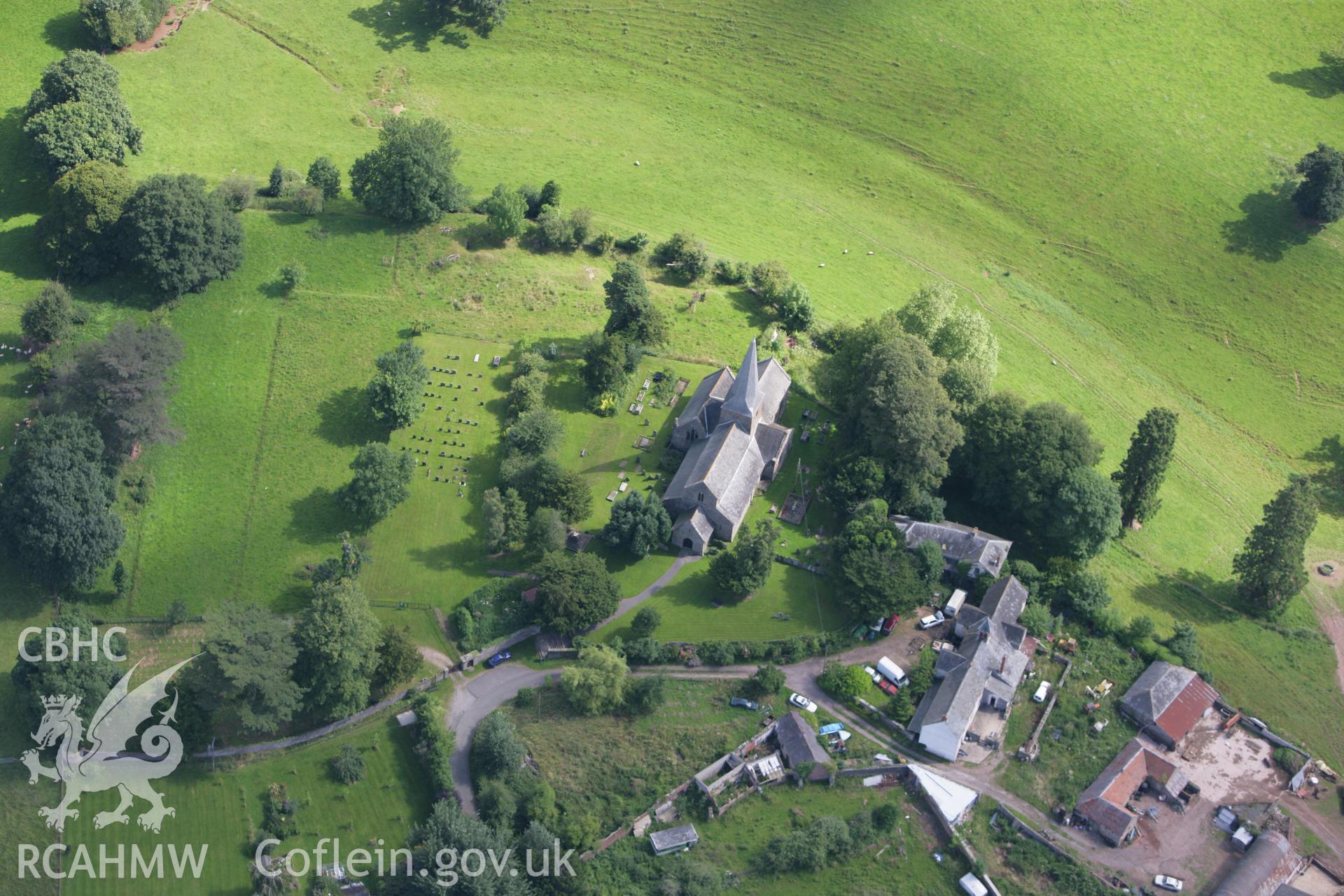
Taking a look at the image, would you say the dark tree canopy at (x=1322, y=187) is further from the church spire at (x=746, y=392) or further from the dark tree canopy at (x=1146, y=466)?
the church spire at (x=746, y=392)

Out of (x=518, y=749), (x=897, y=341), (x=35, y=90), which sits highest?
Result: (x=897, y=341)

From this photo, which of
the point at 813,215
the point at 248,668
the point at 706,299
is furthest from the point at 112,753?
the point at 813,215

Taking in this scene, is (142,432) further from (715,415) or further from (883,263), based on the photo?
(883,263)

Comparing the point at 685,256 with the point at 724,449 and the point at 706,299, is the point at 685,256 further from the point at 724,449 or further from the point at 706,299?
the point at 724,449

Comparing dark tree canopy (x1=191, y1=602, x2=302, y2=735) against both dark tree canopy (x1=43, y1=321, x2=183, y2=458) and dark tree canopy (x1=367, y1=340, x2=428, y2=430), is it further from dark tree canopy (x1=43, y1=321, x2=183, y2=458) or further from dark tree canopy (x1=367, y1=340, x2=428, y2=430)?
dark tree canopy (x1=367, y1=340, x2=428, y2=430)

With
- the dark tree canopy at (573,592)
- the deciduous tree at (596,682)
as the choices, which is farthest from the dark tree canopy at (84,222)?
the deciduous tree at (596,682)

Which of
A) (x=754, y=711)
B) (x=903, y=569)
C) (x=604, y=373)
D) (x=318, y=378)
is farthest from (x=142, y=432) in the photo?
(x=903, y=569)
